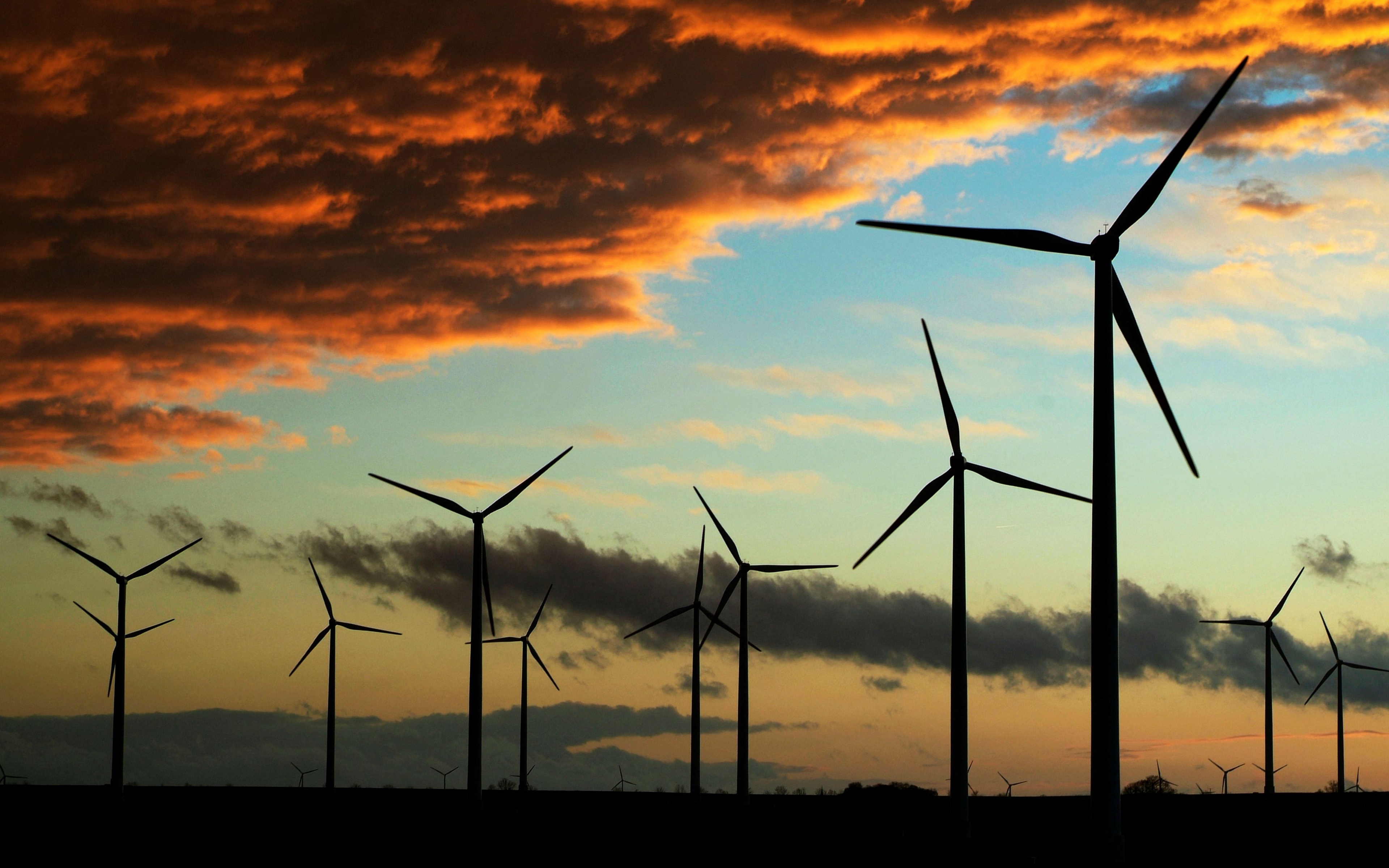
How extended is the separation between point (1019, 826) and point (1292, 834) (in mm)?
19308

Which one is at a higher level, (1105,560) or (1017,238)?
(1017,238)

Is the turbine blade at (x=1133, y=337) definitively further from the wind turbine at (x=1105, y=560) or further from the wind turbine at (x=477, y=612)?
the wind turbine at (x=477, y=612)

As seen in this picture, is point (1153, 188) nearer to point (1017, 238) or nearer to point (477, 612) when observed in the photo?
point (1017, 238)

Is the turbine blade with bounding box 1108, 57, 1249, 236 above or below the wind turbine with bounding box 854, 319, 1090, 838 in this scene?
above

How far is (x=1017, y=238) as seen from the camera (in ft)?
176

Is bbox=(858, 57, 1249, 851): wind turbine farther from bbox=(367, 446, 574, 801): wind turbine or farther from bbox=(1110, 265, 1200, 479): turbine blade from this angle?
bbox=(367, 446, 574, 801): wind turbine

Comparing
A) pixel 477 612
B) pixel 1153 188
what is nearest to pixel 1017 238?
pixel 1153 188

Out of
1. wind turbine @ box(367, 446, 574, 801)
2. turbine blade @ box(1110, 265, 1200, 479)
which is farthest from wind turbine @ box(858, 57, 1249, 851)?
→ wind turbine @ box(367, 446, 574, 801)

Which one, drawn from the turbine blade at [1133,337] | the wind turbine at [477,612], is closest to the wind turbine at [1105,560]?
the turbine blade at [1133,337]

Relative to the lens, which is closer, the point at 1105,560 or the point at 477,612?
the point at 1105,560

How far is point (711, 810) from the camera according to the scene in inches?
4938

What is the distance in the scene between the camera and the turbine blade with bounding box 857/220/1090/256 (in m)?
53.0

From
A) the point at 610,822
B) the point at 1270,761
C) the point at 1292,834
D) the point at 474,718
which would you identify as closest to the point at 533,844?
the point at 474,718

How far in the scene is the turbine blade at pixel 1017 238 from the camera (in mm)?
53031
